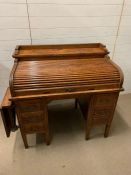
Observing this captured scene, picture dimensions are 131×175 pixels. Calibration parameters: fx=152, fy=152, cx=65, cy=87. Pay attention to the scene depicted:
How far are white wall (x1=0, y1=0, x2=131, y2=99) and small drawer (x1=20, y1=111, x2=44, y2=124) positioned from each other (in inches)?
32.6

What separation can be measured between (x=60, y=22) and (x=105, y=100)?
99 centimetres

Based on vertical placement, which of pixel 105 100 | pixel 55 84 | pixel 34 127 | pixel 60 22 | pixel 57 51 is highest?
pixel 60 22

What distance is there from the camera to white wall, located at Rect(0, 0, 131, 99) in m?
1.58

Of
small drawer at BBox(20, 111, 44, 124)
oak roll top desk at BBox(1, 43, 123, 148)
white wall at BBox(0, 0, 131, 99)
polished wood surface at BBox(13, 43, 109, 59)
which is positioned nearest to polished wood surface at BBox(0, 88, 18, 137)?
oak roll top desk at BBox(1, 43, 123, 148)

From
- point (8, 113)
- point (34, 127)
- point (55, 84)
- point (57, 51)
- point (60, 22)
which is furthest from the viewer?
point (60, 22)

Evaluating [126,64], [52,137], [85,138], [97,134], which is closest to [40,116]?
[52,137]

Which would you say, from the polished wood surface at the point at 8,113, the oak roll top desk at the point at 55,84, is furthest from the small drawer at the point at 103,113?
the polished wood surface at the point at 8,113

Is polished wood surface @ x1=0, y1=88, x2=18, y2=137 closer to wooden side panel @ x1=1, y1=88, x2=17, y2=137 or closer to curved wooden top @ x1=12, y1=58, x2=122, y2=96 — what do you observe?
wooden side panel @ x1=1, y1=88, x2=17, y2=137

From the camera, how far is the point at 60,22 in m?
1.70

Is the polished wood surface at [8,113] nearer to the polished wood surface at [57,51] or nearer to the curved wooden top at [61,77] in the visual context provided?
the curved wooden top at [61,77]

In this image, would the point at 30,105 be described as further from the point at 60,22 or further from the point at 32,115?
the point at 60,22

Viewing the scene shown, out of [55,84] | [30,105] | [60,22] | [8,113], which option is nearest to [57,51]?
[60,22]

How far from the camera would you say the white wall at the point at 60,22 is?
1575 mm

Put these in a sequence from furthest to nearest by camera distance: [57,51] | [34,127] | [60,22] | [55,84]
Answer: [60,22] → [57,51] → [34,127] → [55,84]
